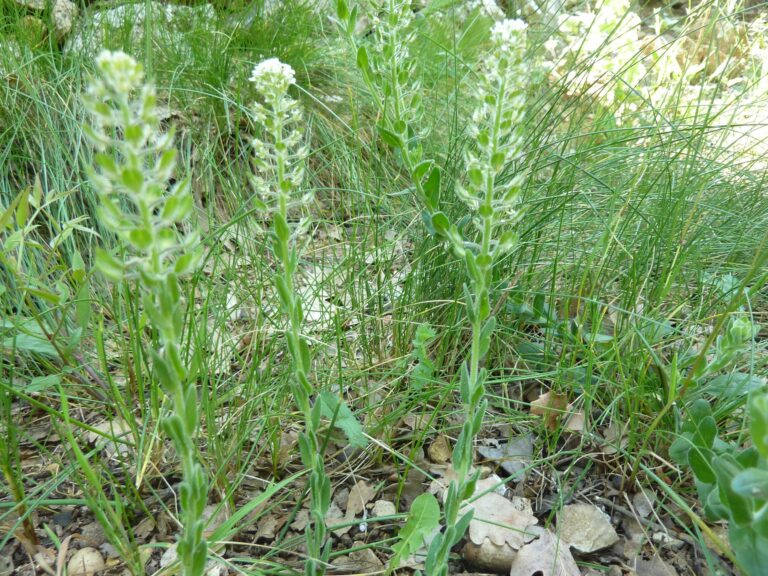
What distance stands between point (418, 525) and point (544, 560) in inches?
12.7

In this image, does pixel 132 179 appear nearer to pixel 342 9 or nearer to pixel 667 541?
pixel 342 9

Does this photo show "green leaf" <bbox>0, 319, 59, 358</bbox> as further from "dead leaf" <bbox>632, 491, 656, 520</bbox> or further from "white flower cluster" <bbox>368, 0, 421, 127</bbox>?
"dead leaf" <bbox>632, 491, 656, 520</bbox>

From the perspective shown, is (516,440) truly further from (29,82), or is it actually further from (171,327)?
(29,82)

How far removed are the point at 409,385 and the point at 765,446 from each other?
3.34ft

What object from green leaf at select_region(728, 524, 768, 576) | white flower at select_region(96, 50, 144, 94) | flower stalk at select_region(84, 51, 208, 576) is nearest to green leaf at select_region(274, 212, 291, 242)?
flower stalk at select_region(84, 51, 208, 576)

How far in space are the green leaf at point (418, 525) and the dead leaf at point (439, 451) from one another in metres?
0.42

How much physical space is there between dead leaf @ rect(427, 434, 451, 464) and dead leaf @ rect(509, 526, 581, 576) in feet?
1.08

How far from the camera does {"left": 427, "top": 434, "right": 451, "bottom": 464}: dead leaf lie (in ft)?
5.23

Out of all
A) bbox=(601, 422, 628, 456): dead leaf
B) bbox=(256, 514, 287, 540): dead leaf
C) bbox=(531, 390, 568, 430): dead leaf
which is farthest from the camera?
bbox=(531, 390, 568, 430): dead leaf

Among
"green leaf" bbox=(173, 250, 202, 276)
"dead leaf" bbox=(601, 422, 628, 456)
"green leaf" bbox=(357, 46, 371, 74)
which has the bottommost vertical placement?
"dead leaf" bbox=(601, 422, 628, 456)

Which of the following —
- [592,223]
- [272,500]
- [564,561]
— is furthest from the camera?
[592,223]

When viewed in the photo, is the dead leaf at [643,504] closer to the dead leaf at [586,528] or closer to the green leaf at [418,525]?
the dead leaf at [586,528]

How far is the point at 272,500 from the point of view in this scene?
57.7 inches

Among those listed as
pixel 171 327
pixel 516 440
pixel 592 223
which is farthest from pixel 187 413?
pixel 592 223
